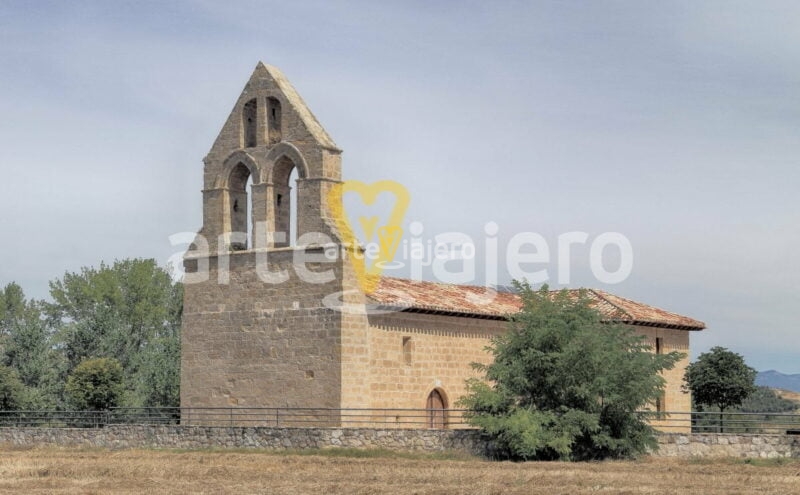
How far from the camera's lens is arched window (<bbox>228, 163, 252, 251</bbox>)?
38.5m

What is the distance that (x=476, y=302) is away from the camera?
137 ft

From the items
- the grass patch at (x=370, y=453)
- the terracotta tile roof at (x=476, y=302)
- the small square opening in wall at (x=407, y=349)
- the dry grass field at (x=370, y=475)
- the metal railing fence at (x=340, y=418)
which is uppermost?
the terracotta tile roof at (x=476, y=302)

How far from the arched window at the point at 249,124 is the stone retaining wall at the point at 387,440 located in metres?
8.89

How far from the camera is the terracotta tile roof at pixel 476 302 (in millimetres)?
37500

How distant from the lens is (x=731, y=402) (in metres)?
45.8

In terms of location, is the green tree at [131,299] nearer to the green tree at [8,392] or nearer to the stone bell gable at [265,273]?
the green tree at [8,392]

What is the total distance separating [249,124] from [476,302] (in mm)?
9750

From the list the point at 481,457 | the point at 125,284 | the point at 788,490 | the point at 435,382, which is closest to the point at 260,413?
the point at 435,382

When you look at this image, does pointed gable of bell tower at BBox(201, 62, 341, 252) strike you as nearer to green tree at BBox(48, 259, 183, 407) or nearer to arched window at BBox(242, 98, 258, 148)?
arched window at BBox(242, 98, 258, 148)

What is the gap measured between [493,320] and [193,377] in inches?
393

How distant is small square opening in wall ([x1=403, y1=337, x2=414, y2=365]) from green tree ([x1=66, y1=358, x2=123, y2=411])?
1399 centimetres

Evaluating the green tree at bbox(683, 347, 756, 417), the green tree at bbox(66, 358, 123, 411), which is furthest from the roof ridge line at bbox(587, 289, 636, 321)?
the green tree at bbox(66, 358, 123, 411)

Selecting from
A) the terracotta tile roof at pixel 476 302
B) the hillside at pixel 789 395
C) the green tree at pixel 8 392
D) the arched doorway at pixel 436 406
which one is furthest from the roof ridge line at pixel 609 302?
the hillside at pixel 789 395

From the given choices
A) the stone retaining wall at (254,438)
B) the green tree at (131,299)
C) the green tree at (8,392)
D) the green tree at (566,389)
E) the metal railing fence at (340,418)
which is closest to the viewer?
the green tree at (566,389)
